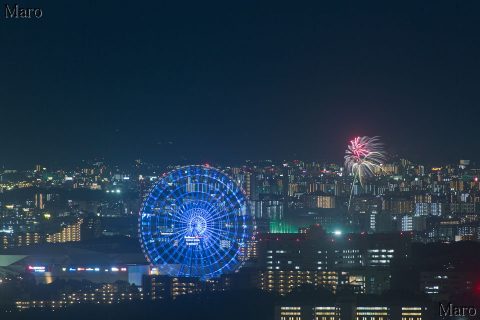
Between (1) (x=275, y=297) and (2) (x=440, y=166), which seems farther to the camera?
(2) (x=440, y=166)

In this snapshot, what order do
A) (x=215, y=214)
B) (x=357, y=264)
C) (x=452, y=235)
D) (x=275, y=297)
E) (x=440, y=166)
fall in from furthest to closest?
1. (x=440, y=166)
2. (x=452, y=235)
3. (x=357, y=264)
4. (x=215, y=214)
5. (x=275, y=297)

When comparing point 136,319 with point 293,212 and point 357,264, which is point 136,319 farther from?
point 293,212

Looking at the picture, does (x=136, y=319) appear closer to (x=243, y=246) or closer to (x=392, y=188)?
(x=243, y=246)

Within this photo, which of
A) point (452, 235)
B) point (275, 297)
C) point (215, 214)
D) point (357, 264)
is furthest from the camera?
point (452, 235)

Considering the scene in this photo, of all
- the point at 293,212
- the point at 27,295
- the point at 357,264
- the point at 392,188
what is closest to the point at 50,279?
the point at 27,295

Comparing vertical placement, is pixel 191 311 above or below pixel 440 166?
below

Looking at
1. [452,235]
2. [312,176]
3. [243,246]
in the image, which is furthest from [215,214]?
[312,176]
